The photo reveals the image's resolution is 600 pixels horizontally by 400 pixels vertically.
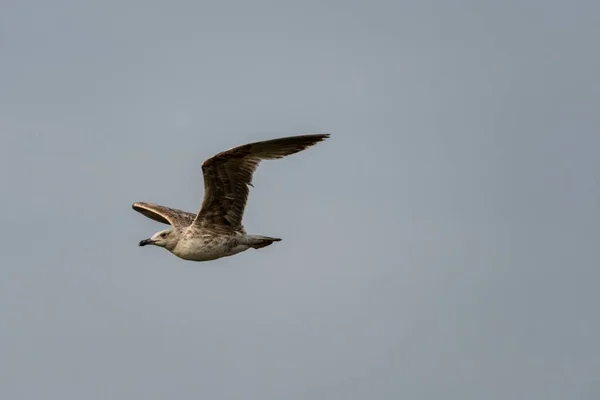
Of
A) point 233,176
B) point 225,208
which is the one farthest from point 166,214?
point 233,176

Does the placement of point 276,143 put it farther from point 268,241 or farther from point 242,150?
point 268,241

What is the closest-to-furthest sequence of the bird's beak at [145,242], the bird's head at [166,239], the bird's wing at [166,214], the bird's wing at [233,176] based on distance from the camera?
the bird's wing at [233,176] → the bird's head at [166,239] → the bird's beak at [145,242] → the bird's wing at [166,214]

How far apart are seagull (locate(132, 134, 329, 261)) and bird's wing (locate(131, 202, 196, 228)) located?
32 centimetres

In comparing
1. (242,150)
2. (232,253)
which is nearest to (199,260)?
(232,253)

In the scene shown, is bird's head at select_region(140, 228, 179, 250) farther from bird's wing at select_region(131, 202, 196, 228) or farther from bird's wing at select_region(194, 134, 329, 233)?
bird's wing at select_region(131, 202, 196, 228)

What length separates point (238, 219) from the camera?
32.4 meters

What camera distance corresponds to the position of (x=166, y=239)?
32.7 metres

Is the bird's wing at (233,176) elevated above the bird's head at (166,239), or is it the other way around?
the bird's wing at (233,176)

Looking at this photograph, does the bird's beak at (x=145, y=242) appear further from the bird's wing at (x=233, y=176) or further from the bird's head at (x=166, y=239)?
the bird's wing at (x=233, y=176)

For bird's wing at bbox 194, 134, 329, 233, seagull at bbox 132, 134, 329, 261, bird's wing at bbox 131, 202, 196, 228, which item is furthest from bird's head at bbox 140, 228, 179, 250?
bird's wing at bbox 131, 202, 196, 228

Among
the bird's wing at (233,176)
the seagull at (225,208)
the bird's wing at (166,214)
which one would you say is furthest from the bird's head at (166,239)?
the bird's wing at (166,214)

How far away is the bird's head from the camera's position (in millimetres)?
32656

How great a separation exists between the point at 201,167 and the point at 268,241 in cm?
278

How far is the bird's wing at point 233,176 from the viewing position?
31.0 metres
